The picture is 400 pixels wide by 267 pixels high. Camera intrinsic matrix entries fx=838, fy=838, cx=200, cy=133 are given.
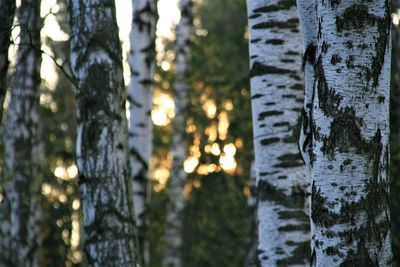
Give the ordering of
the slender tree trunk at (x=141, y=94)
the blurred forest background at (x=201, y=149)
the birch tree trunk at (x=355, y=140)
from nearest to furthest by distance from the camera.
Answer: the birch tree trunk at (x=355, y=140)
the slender tree trunk at (x=141, y=94)
the blurred forest background at (x=201, y=149)

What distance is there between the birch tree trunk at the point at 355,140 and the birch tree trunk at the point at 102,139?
2.69 metres

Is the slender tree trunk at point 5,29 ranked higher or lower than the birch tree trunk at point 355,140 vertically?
higher

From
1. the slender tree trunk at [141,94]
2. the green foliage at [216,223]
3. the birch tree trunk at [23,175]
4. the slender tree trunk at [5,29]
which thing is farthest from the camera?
the green foliage at [216,223]

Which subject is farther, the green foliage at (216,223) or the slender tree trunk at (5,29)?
the green foliage at (216,223)

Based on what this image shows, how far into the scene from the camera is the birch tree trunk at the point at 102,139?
5781 millimetres

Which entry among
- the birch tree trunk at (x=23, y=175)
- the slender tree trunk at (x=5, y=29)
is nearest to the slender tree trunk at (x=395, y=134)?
the birch tree trunk at (x=23, y=175)

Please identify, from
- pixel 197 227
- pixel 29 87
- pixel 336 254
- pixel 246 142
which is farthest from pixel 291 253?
pixel 197 227

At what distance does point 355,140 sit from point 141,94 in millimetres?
6205

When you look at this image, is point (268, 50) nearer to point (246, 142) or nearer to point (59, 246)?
point (246, 142)

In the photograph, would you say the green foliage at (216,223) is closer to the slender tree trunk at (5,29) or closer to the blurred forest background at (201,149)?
the blurred forest background at (201,149)

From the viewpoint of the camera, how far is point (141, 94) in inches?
366

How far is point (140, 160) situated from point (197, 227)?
17921mm

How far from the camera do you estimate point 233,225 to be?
2511 centimetres

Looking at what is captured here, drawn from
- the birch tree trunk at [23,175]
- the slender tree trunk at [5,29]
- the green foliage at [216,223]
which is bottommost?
the green foliage at [216,223]
